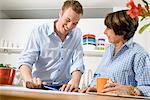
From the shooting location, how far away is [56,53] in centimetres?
137

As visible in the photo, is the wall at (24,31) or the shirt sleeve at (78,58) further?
the wall at (24,31)

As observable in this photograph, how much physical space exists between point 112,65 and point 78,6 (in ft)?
1.52

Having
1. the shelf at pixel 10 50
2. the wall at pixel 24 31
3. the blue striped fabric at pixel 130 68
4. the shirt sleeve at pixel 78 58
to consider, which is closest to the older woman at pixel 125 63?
the blue striped fabric at pixel 130 68

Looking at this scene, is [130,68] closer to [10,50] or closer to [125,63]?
[125,63]

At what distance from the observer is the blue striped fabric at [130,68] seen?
1.12 metres

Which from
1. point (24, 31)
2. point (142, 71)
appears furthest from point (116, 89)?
point (24, 31)

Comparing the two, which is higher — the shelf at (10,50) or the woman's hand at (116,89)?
the shelf at (10,50)

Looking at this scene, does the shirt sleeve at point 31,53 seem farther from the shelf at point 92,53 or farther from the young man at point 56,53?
the shelf at point 92,53

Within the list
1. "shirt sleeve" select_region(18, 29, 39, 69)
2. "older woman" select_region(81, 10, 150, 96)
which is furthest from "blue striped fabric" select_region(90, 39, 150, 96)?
"shirt sleeve" select_region(18, 29, 39, 69)

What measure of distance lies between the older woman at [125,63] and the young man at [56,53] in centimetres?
16

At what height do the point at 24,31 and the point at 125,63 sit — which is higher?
the point at 24,31

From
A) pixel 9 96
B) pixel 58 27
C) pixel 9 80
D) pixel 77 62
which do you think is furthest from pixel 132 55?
pixel 9 96

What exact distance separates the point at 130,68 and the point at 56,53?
1.38 ft

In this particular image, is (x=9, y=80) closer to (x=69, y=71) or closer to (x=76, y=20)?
(x=69, y=71)
